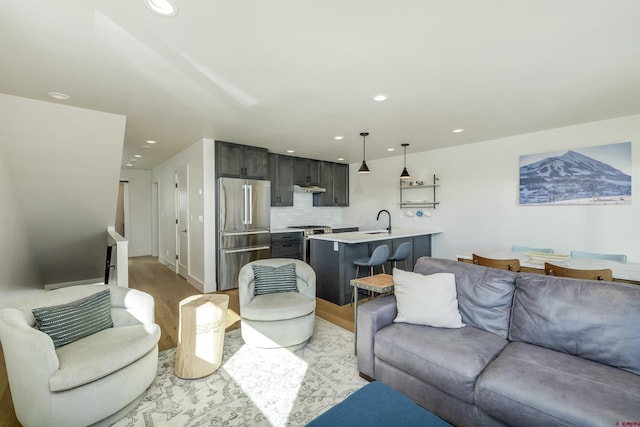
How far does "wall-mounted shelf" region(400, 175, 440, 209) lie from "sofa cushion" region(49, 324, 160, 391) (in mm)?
4801

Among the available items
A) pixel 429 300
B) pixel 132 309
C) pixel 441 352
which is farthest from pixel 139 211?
pixel 441 352

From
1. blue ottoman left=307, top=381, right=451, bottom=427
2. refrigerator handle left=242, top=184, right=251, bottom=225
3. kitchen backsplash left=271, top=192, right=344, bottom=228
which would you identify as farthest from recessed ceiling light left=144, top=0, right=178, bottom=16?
kitchen backsplash left=271, top=192, right=344, bottom=228

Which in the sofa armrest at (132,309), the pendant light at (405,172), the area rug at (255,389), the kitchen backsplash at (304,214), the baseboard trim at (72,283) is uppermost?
the pendant light at (405,172)

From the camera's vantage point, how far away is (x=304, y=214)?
21.6 feet

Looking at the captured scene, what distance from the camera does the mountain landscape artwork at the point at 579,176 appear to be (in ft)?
11.5

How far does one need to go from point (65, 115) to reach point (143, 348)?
2.78 meters

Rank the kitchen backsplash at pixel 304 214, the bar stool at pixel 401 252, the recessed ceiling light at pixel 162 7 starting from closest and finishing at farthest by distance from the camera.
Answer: the recessed ceiling light at pixel 162 7
the bar stool at pixel 401 252
the kitchen backsplash at pixel 304 214

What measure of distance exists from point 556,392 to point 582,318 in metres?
0.61

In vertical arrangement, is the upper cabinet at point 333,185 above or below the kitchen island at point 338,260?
above

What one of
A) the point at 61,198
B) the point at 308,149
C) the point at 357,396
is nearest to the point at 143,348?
the point at 357,396

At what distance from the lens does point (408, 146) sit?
5.08 m

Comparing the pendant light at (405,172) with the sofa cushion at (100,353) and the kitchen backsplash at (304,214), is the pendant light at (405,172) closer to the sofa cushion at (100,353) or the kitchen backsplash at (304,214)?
the kitchen backsplash at (304,214)

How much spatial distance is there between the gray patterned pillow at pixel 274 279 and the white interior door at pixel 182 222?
2933 mm

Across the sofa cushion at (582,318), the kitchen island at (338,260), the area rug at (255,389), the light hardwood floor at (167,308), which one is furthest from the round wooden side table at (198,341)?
the sofa cushion at (582,318)
